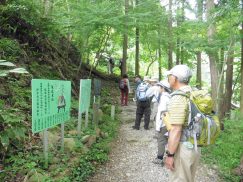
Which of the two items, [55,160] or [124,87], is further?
[124,87]

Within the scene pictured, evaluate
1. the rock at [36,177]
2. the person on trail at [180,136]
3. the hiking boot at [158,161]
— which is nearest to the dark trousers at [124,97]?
the hiking boot at [158,161]

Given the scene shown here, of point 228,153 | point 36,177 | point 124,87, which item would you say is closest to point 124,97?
point 124,87

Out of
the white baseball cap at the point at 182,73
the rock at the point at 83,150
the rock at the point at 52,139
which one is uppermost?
the white baseball cap at the point at 182,73

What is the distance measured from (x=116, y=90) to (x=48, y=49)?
291 inches

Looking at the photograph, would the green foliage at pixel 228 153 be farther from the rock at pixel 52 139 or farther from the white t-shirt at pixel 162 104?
the rock at pixel 52 139

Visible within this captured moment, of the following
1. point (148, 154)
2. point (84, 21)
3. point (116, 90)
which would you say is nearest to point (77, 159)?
point (148, 154)

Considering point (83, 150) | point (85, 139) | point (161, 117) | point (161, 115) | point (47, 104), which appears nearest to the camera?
point (47, 104)

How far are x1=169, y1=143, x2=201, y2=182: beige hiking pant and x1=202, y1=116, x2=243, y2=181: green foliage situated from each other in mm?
2687

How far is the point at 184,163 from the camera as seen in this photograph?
311 cm

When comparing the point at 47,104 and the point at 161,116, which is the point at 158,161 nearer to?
the point at 161,116

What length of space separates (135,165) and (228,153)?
2441mm

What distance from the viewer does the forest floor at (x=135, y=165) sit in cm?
524

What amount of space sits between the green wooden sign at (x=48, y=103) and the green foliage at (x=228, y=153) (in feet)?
12.0

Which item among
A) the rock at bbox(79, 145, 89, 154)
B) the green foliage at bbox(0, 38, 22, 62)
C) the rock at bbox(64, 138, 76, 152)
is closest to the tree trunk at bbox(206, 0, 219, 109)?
the rock at bbox(79, 145, 89, 154)
